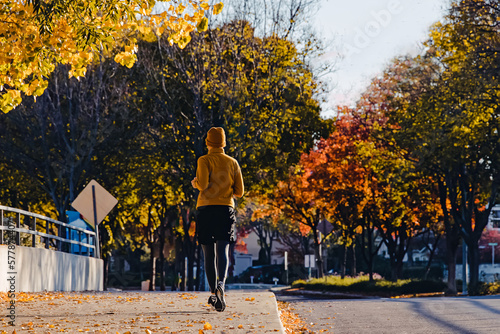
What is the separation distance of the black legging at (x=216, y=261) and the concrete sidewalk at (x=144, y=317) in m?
0.41

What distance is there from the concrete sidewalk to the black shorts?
0.88 metres

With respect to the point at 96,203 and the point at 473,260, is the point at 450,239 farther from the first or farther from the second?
the point at 96,203

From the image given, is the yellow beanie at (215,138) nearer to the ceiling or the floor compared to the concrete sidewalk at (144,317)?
nearer to the ceiling

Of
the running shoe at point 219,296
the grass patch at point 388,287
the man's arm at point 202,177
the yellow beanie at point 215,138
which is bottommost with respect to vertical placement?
the grass patch at point 388,287

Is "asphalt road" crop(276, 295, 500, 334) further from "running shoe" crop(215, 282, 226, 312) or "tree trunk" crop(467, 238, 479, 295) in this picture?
"tree trunk" crop(467, 238, 479, 295)

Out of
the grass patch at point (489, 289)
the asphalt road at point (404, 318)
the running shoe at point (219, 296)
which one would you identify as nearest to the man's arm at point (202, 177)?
the running shoe at point (219, 296)

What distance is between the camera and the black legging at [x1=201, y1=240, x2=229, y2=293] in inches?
345

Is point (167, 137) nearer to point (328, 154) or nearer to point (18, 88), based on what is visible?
point (328, 154)

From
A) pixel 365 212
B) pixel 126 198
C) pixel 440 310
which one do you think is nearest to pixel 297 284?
pixel 365 212

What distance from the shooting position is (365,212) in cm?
3891

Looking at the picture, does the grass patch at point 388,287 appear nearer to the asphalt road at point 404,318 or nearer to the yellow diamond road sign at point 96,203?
the yellow diamond road sign at point 96,203

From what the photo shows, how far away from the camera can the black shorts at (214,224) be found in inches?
344

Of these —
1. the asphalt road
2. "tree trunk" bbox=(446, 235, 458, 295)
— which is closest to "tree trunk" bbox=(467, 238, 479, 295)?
"tree trunk" bbox=(446, 235, 458, 295)

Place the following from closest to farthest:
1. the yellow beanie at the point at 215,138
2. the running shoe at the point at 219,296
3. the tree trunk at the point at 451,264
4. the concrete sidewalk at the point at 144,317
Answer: the concrete sidewalk at the point at 144,317 → the running shoe at the point at 219,296 → the yellow beanie at the point at 215,138 → the tree trunk at the point at 451,264
